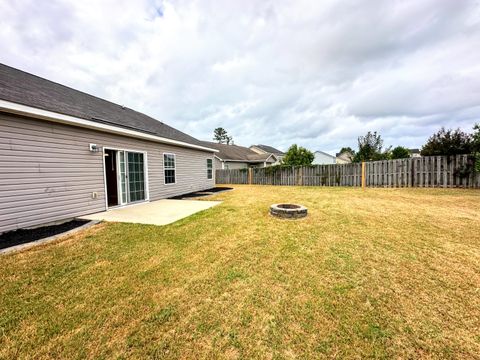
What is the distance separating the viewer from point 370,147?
17438 mm

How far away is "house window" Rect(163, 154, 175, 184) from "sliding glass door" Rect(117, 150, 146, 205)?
1.34 metres

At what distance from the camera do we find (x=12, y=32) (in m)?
7.07

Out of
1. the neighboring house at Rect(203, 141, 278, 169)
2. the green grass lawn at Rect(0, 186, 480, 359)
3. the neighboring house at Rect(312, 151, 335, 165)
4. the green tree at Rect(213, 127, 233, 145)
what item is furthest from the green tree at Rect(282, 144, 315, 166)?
the green tree at Rect(213, 127, 233, 145)

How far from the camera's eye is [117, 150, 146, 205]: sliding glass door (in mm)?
6977

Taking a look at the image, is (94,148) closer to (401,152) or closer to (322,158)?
(322,158)

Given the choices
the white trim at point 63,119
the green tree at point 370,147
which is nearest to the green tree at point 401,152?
the green tree at point 370,147

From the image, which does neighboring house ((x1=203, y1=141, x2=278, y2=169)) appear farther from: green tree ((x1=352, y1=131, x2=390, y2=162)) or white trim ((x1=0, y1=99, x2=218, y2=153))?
white trim ((x1=0, y1=99, x2=218, y2=153))

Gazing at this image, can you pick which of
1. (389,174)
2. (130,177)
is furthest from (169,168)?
(389,174)

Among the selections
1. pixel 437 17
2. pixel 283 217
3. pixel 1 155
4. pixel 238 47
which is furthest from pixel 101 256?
pixel 437 17

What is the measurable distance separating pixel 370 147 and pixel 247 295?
19973 mm

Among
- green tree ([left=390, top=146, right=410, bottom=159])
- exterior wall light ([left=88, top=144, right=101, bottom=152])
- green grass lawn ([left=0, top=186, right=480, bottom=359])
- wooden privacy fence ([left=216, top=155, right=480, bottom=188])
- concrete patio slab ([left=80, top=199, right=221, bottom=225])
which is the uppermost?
green tree ([left=390, top=146, right=410, bottom=159])

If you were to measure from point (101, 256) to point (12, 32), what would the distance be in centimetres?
1011

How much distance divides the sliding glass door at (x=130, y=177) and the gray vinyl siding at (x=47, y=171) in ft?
1.74

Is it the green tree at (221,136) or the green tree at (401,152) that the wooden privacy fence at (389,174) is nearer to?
the green tree at (401,152)
